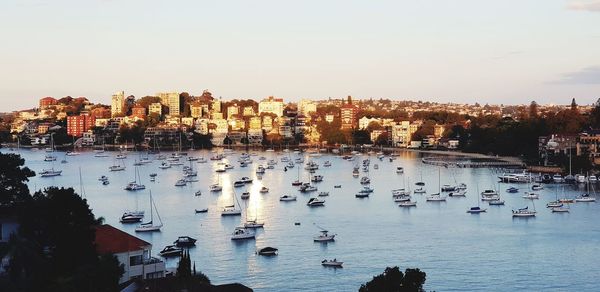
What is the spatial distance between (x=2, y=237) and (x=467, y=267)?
19.7ft

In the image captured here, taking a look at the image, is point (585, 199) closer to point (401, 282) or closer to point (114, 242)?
point (114, 242)

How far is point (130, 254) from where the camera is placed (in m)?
7.80

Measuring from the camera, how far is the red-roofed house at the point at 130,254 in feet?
25.4

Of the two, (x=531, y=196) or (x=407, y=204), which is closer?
(x=407, y=204)

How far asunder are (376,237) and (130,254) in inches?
255

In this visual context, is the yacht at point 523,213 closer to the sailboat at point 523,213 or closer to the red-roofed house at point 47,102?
the sailboat at point 523,213

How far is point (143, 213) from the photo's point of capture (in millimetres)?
16500

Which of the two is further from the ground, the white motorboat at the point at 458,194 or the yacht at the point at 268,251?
the white motorboat at the point at 458,194

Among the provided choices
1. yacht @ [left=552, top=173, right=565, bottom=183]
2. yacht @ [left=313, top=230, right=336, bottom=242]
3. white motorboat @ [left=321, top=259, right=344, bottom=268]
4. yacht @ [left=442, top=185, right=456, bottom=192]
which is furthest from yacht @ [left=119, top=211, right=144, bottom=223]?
yacht @ [left=552, top=173, right=565, bottom=183]

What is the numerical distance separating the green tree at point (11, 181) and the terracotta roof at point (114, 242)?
1.09 meters

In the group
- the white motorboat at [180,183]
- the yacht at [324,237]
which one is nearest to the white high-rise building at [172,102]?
the white motorboat at [180,183]

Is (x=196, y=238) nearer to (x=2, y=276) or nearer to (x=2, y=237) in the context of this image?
(x=2, y=237)

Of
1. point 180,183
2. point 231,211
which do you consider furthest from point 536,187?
point 180,183

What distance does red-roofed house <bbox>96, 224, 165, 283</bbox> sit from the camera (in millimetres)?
7738
